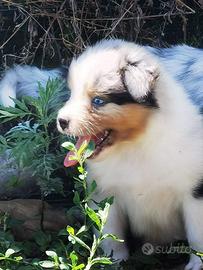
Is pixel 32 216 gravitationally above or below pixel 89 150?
below

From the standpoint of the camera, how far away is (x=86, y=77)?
2.93 metres

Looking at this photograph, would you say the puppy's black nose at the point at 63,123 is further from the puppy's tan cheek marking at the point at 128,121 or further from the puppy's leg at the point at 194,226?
the puppy's leg at the point at 194,226

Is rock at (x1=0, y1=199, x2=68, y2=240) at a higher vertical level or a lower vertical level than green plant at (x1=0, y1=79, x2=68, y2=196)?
lower

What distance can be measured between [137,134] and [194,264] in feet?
2.24

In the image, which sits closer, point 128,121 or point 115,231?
point 128,121

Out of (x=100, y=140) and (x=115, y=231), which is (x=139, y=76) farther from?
(x=115, y=231)

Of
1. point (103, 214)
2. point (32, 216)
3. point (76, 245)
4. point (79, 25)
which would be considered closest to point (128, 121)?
point (103, 214)

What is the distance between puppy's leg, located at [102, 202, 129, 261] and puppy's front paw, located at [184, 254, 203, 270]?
301mm

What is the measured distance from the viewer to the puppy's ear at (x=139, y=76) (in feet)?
9.32

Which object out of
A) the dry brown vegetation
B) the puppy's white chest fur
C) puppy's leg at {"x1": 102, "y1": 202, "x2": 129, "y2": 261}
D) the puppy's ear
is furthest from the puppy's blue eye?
the dry brown vegetation

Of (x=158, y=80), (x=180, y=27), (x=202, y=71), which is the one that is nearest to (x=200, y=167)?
(x=158, y=80)

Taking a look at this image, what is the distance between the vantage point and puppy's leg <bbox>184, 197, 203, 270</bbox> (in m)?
3.06

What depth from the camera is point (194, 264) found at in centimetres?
317

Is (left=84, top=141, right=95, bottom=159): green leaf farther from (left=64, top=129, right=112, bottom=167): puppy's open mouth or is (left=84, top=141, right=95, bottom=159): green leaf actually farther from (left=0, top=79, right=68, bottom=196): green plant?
(left=0, top=79, right=68, bottom=196): green plant
